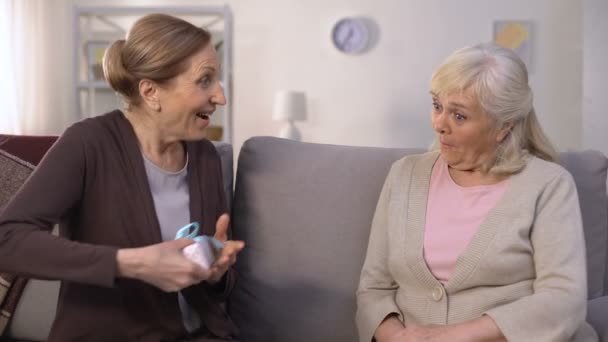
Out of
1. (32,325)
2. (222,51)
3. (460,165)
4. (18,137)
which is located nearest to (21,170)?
(18,137)

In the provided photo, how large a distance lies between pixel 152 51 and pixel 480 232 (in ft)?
2.67

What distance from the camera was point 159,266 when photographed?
1.35m

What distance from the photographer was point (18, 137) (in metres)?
2.13

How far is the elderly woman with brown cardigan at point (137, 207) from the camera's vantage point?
4.54ft

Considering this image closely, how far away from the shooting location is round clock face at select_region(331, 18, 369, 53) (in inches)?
209

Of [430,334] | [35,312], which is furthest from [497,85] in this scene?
[35,312]

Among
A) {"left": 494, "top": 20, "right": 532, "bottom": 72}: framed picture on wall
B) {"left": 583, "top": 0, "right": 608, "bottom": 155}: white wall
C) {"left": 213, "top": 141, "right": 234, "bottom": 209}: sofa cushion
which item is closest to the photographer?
{"left": 213, "top": 141, "right": 234, "bottom": 209}: sofa cushion

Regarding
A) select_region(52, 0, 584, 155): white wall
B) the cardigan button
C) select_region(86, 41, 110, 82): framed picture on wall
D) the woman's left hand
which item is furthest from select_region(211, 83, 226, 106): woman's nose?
select_region(86, 41, 110, 82): framed picture on wall

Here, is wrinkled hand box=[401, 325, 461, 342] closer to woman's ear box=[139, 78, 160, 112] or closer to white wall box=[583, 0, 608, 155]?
woman's ear box=[139, 78, 160, 112]

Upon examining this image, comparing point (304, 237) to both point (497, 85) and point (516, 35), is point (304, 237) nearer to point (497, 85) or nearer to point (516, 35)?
point (497, 85)

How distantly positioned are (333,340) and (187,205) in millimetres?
531

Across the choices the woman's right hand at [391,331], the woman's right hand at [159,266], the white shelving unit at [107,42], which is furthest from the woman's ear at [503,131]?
the white shelving unit at [107,42]

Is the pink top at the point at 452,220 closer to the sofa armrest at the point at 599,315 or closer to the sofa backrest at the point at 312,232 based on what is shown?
the sofa backrest at the point at 312,232

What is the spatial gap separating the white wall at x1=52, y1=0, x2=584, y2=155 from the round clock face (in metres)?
0.06
